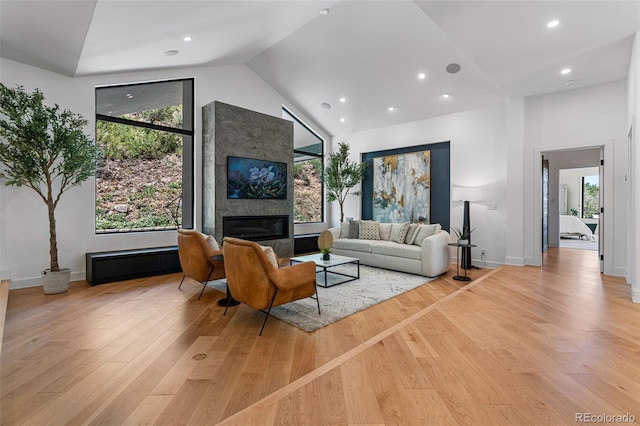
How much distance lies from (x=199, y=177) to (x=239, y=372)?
4.79 m

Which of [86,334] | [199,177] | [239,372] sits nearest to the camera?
[239,372]

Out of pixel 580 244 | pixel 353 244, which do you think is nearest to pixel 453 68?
pixel 353 244

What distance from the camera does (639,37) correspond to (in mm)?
3664

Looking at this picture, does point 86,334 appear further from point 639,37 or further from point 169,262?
point 639,37

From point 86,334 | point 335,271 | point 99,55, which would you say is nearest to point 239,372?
point 86,334

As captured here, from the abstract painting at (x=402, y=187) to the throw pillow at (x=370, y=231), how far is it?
1.30m

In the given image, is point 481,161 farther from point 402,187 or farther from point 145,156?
point 145,156

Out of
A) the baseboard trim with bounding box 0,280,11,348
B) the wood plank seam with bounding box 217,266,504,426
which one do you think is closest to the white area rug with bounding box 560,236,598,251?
the wood plank seam with bounding box 217,266,504,426

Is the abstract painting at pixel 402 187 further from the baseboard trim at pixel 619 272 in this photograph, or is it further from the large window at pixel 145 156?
the large window at pixel 145 156

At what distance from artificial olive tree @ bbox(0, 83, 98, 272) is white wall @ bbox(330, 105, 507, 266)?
6466 mm

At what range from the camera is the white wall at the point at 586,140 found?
5.00 metres

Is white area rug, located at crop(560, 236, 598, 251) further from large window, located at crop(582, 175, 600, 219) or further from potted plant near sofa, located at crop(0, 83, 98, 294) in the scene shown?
potted plant near sofa, located at crop(0, 83, 98, 294)

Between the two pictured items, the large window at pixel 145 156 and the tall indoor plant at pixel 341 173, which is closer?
the large window at pixel 145 156

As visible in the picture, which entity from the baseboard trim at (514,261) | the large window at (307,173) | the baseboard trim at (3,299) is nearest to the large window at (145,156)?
the baseboard trim at (3,299)
